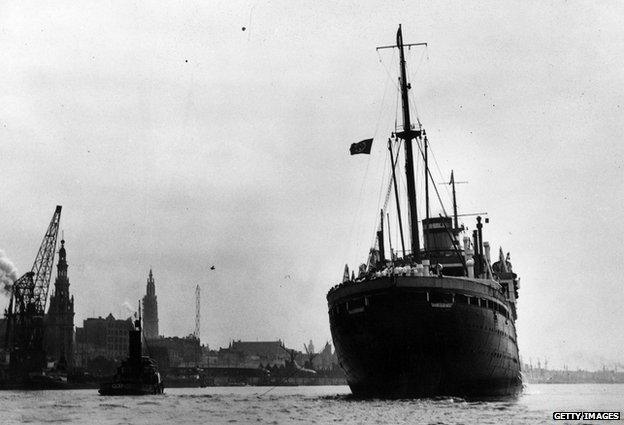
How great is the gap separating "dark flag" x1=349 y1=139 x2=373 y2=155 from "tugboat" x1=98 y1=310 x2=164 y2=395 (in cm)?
3602

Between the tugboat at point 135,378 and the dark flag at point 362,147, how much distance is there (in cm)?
3602

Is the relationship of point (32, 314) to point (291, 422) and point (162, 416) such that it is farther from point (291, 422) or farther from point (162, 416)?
point (291, 422)

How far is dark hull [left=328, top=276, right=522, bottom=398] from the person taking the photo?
130 ft

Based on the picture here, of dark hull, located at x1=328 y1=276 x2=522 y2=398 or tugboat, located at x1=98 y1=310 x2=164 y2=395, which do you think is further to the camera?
tugboat, located at x1=98 y1=310 x2=164 y2=395

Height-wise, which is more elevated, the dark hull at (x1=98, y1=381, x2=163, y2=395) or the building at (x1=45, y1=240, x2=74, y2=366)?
the building at (x1=45, y1=240, x2=74, y2=366)

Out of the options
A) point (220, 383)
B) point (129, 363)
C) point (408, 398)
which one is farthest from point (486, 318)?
point (220, 383)

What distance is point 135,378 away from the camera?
70188 mm

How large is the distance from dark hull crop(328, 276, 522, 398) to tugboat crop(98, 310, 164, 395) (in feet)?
110

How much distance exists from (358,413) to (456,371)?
1003 centimetres

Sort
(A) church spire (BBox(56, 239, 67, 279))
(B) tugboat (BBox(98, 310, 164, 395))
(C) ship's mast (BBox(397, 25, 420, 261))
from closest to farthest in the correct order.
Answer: (C) ship's mast (BBox(397, 25, 420, 261)) → (B) tugboat (BBox(98, 310, 164, 395)) → (A) church spire (BBox(56, 239, 67, 279))
